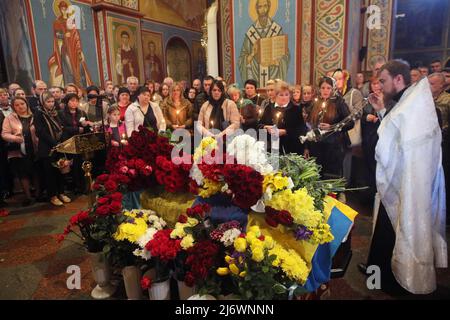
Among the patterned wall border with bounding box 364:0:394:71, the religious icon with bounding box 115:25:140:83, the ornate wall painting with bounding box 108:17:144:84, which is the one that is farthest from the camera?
the religious icon with bounding box 115:25:140:83

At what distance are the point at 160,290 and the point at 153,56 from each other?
1206cm

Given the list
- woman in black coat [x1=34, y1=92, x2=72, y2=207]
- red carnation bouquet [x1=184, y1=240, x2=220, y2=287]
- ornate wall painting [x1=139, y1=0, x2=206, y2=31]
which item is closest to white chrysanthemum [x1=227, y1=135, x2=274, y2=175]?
red carnation bouquet [x1=184, y1=240, x2=220, y2=287]

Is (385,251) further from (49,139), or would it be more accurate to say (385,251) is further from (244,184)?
(49,139)

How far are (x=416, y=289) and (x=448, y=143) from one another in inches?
81.6

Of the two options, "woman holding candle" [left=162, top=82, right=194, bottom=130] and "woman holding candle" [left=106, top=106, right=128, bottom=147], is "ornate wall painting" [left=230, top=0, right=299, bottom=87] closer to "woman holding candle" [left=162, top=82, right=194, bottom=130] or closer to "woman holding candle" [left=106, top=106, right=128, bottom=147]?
"woman holding candle" [left=162, top=82, right=194, bottom=130]

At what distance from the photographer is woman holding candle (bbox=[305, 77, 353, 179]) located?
12.6 ft

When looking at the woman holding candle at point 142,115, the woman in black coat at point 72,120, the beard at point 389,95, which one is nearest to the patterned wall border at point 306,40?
the woman holding candle at point 142,115

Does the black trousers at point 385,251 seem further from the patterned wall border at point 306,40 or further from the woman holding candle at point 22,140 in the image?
the woman holding candle at point 22,140

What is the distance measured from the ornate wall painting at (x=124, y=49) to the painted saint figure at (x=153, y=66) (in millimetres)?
557

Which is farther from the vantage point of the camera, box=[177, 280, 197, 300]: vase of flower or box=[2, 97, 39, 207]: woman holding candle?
box=[2, 97, 39, 207]: woman holding candle

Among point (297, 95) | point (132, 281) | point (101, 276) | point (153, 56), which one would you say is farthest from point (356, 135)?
point (153, 56)

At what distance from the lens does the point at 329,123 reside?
3852 millimetres

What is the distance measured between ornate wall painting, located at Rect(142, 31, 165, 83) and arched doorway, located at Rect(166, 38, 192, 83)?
977 millimetres
